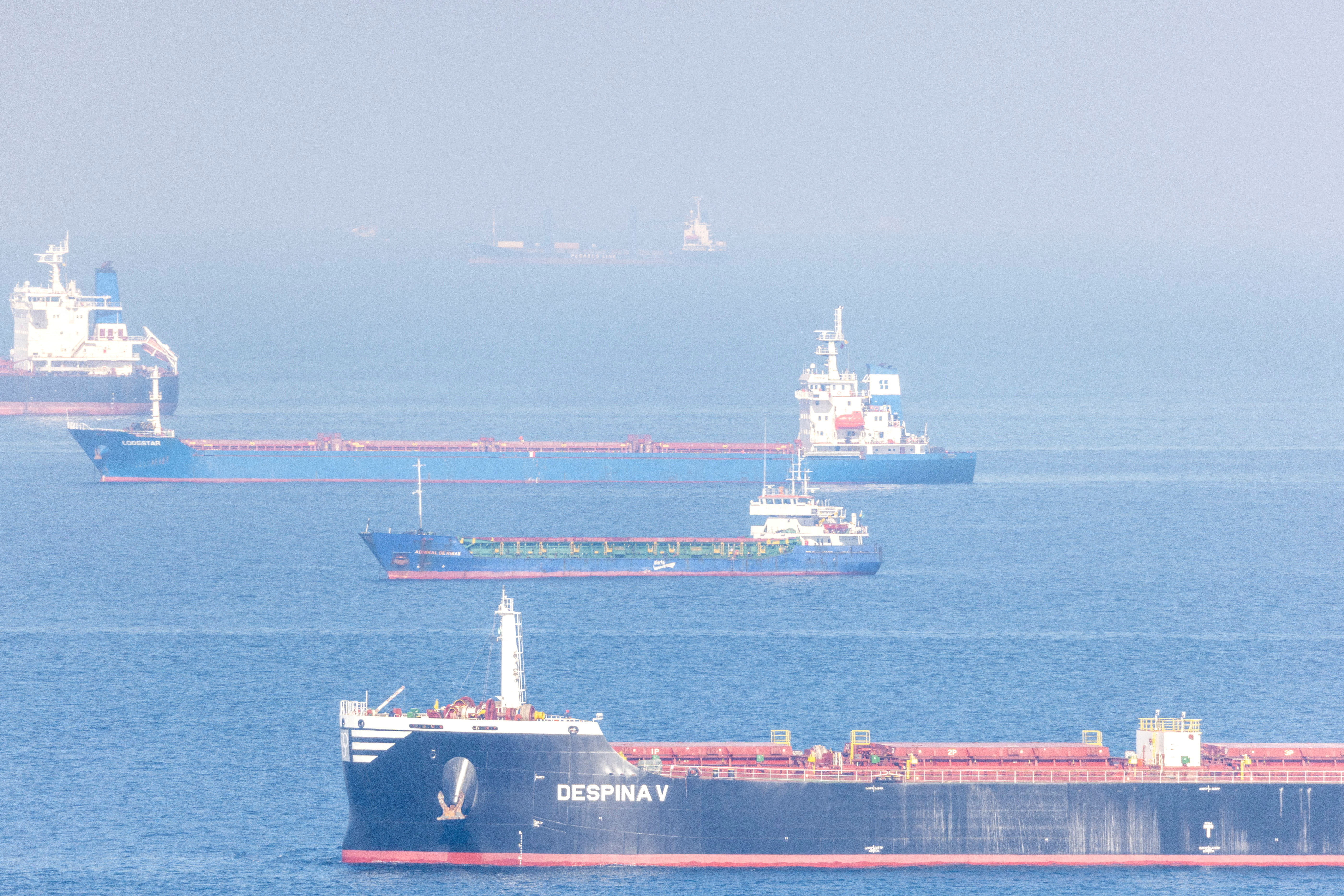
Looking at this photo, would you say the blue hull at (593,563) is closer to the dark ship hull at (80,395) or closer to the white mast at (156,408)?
the white mast at (156,408)

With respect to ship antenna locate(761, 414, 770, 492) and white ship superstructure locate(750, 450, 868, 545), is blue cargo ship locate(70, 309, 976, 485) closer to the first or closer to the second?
ship antenna locate(761, 414, 770, 492)

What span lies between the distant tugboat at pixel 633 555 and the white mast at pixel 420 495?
107 centimetres

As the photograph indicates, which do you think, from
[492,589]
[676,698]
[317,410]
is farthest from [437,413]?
[676,698]

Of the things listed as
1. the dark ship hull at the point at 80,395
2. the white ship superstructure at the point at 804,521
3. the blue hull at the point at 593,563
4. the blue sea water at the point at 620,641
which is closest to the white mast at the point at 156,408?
the blue sea water at the point at 620,641

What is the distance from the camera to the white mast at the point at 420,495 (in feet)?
316

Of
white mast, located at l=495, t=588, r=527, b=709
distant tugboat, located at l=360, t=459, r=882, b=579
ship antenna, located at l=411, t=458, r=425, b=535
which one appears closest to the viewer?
white mast, located at l=495, t=588, r=527, b=709

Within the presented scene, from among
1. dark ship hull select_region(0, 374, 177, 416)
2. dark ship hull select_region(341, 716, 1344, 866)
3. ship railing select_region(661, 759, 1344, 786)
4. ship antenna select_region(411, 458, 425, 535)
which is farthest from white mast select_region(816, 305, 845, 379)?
dark ship hull select_region(341, 716, 1344, 866)

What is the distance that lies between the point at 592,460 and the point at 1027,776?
249ft

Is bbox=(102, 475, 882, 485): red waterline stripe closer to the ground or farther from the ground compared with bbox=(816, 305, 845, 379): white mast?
closer to the ground

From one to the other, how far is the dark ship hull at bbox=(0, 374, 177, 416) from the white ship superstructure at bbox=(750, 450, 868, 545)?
240 ft

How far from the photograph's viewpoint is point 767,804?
175ft

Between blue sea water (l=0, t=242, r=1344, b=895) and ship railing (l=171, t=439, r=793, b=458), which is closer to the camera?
blue sea water (l=0, t=242, r=1344, b=895)

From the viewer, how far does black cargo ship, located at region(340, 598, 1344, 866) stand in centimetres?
5247

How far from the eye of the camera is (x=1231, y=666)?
76875mm
